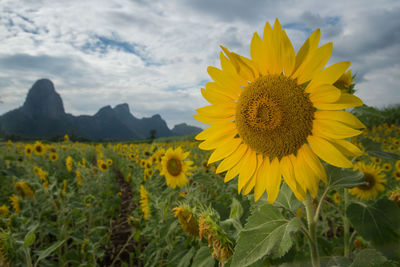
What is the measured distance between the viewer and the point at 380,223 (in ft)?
4.41

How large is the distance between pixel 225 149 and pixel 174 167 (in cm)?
205

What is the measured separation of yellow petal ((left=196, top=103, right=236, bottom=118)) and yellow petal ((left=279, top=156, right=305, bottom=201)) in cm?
33

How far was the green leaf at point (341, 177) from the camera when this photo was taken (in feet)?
3.77

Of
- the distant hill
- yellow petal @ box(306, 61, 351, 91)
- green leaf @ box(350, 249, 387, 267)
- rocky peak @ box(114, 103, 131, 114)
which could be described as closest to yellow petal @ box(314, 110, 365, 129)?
yellow petal @ box(306, 61, 351, 91)

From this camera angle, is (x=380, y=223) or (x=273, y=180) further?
(x=380, y=223)

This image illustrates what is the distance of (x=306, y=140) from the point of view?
1031mm


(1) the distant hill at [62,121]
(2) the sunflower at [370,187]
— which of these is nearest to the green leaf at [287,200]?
(2) the sunflower at [370,187]

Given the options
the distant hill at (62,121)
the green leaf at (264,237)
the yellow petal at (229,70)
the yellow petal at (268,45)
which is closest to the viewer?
the green leaf at (264,237)

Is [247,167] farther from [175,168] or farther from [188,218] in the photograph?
[175,168]

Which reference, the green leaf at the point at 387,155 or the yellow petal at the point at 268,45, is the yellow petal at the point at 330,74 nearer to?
the yellow petal at the point at 268,45

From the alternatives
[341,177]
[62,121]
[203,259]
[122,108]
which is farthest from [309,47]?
[122,108]

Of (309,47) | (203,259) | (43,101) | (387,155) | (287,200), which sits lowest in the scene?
(203,259)

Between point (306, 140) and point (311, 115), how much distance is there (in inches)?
4.2

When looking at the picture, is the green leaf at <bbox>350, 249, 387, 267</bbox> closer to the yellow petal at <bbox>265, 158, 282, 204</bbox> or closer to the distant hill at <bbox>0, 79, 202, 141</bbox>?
the yellow petal at <bbox>265, 158, 282, 204</bbox>
